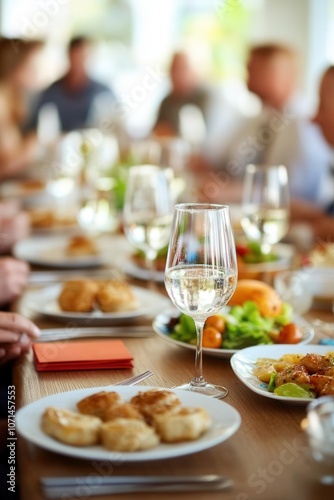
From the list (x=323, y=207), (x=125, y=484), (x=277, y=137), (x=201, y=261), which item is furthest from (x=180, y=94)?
(x=125, y=484)

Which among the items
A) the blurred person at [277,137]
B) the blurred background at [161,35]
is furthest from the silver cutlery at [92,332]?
the blurred background at [161,35]

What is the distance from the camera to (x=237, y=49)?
6910 mm

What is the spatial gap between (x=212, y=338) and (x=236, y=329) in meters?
0.05

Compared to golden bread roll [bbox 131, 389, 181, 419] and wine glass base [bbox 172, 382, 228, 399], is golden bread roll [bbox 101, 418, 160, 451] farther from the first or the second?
wine glass base [bbox 172, 382, 228, 399]

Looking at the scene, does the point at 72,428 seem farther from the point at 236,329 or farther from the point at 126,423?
the point at 236,329

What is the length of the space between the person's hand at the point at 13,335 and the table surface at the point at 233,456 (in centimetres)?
7

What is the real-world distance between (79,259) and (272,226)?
51 cm

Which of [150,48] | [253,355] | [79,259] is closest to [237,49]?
[150,48]

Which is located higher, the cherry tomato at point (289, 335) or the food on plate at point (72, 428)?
the food on plate at point (72, 428)

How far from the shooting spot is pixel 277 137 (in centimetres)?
365

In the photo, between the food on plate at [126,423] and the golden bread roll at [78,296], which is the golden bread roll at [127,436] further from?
the golden bread roll at [78,296]

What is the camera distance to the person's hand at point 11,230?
7.44 feet

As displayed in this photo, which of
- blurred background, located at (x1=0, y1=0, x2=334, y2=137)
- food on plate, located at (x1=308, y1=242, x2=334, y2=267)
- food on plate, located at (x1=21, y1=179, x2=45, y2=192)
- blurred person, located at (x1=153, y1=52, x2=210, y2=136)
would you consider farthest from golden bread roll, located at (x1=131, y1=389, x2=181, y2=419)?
blurred background, located at (x1=0, y1=0, x2=334, y2=137)

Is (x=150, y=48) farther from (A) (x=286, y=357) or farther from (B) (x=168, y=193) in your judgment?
(A) (x=286, y=357)
